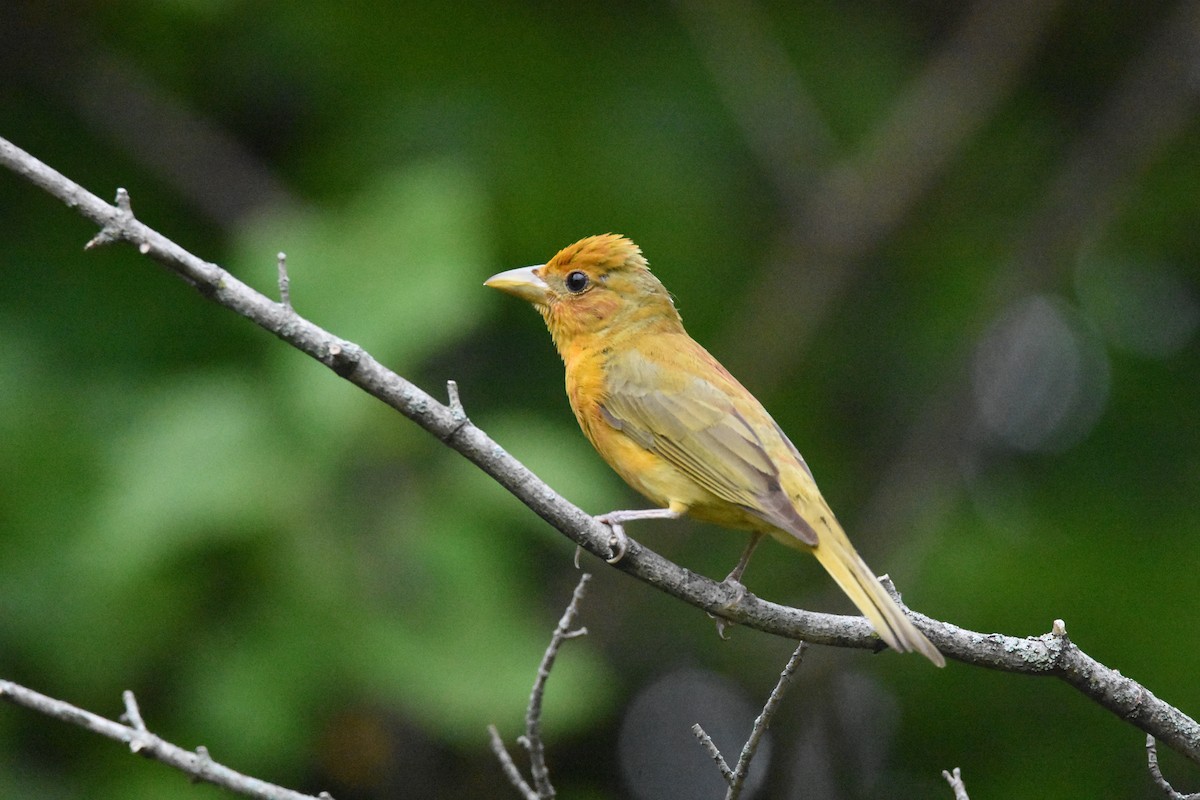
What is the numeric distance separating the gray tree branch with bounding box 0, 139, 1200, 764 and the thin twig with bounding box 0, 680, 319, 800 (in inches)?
30.1

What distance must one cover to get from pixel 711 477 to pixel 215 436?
1.55 m

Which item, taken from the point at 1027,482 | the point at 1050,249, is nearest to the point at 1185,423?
the point at 1027,482

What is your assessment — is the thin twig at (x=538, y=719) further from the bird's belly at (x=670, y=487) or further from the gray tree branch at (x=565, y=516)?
the bird's belly at (x=670, y=487)

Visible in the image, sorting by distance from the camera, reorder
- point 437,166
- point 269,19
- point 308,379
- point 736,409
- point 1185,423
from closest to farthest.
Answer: point 736,409 → point 308,379 → point 437,166 → point 269,19 → point 1185,423

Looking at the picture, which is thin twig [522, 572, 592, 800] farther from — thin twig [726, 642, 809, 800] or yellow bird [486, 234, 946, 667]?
thin twig [726, 642, 809, 800]

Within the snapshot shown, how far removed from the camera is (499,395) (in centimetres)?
591

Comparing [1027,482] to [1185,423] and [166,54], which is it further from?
[166,54]

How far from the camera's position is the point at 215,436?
14.0ft

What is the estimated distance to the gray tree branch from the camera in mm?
2760

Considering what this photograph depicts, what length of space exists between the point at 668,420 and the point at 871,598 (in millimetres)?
1037

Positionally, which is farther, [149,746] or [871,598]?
[871,598]

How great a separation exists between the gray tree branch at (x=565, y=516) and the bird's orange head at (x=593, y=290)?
1.50 m

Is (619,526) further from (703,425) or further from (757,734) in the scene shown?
(703,425)

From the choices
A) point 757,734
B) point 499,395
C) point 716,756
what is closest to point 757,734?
point 757,734
